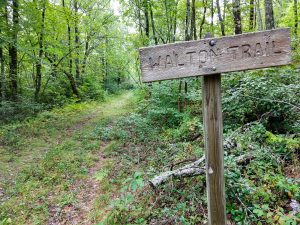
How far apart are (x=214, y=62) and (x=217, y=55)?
7 cm

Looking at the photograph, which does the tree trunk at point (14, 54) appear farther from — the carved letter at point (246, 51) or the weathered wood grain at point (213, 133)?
the carved letter at point (246, 51)

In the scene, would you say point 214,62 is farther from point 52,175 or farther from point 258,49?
point 52,175

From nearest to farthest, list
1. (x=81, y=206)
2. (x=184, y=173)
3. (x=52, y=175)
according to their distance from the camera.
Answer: (x=184, y=173) < (x=81, y=206) < (x=52, y=175)

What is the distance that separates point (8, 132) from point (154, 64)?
8.21 meters

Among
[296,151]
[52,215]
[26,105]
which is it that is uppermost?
[26,105]

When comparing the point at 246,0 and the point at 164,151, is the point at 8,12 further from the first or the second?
the point at 246,0

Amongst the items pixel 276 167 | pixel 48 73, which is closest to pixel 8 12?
pixel 48 73

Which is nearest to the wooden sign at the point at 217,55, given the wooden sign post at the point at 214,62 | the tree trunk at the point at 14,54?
the wooden sign post at the point at 214,62

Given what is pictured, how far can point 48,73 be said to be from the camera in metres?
14.3

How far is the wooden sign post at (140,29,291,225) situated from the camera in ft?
7.26

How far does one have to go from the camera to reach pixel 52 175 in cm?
557

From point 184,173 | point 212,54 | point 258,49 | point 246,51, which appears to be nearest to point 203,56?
Result: point 212,54

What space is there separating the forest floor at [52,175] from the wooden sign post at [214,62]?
8.04ft

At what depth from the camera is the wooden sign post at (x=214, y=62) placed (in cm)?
221
